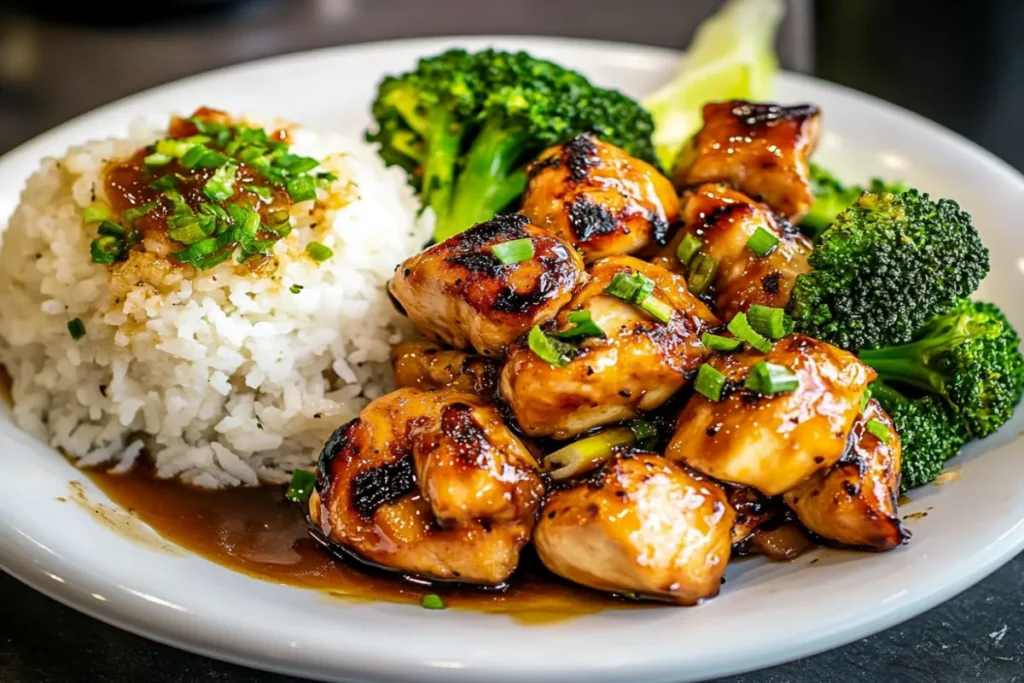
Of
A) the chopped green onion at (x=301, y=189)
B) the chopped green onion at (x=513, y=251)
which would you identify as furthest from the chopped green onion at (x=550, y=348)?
the chopped green onion at (x=301, y=189)

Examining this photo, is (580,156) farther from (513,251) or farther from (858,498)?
(858,498)

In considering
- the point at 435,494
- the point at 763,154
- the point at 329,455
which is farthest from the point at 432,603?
the point at 763,154

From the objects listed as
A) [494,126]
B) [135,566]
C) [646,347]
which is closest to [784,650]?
[646,347]

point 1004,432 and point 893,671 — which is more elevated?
point 1004,432

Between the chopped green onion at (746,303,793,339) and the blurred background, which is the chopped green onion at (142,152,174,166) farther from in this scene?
the blurred background

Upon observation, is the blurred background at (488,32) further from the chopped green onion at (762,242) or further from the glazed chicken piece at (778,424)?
the glazed chicken piece at (778,424)

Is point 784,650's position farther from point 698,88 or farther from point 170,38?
point 170,38

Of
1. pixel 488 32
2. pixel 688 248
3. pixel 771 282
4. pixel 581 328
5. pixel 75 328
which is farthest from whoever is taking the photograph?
pixel 488 32
